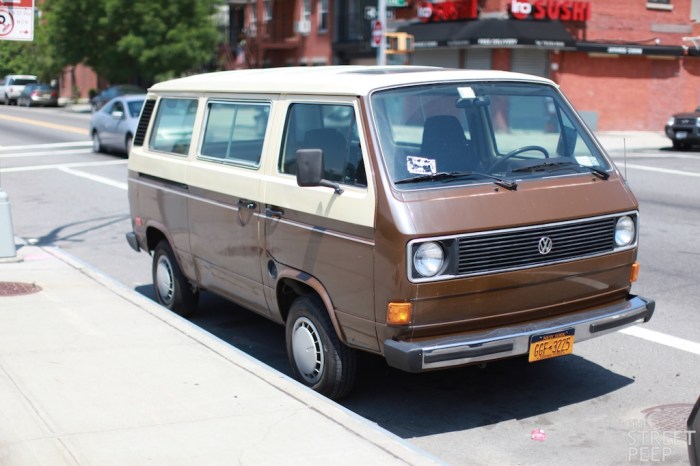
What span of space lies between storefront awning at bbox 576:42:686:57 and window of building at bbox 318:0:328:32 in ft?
50.9

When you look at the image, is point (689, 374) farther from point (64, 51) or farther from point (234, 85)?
point (64, 51)

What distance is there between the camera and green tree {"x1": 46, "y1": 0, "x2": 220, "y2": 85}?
46906 mm

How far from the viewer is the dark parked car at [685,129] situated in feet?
85.6

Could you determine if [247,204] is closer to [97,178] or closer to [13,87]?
[97,178]

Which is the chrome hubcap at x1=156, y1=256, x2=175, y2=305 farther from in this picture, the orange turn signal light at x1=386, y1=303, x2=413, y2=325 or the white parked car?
the white parked car

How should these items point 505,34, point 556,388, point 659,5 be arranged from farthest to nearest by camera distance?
1. point 659,5
2. point 505,34
3. point 556,388

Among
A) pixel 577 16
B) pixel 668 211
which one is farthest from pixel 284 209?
pixel 577 16

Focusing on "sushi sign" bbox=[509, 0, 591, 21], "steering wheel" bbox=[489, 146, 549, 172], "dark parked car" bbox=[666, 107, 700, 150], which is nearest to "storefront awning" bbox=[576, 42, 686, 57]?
"sushi sign" bbox=[509, 0, 591, 21]

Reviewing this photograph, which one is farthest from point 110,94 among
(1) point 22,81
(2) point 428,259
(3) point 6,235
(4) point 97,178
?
(2) point 428,259

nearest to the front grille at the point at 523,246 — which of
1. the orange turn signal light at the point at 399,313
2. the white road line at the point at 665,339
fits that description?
the orange turn signal light at the point at 399,313

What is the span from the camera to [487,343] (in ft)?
17.7

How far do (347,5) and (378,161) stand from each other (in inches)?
1551

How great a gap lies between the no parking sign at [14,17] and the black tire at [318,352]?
5.70 metres

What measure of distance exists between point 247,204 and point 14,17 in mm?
4983
